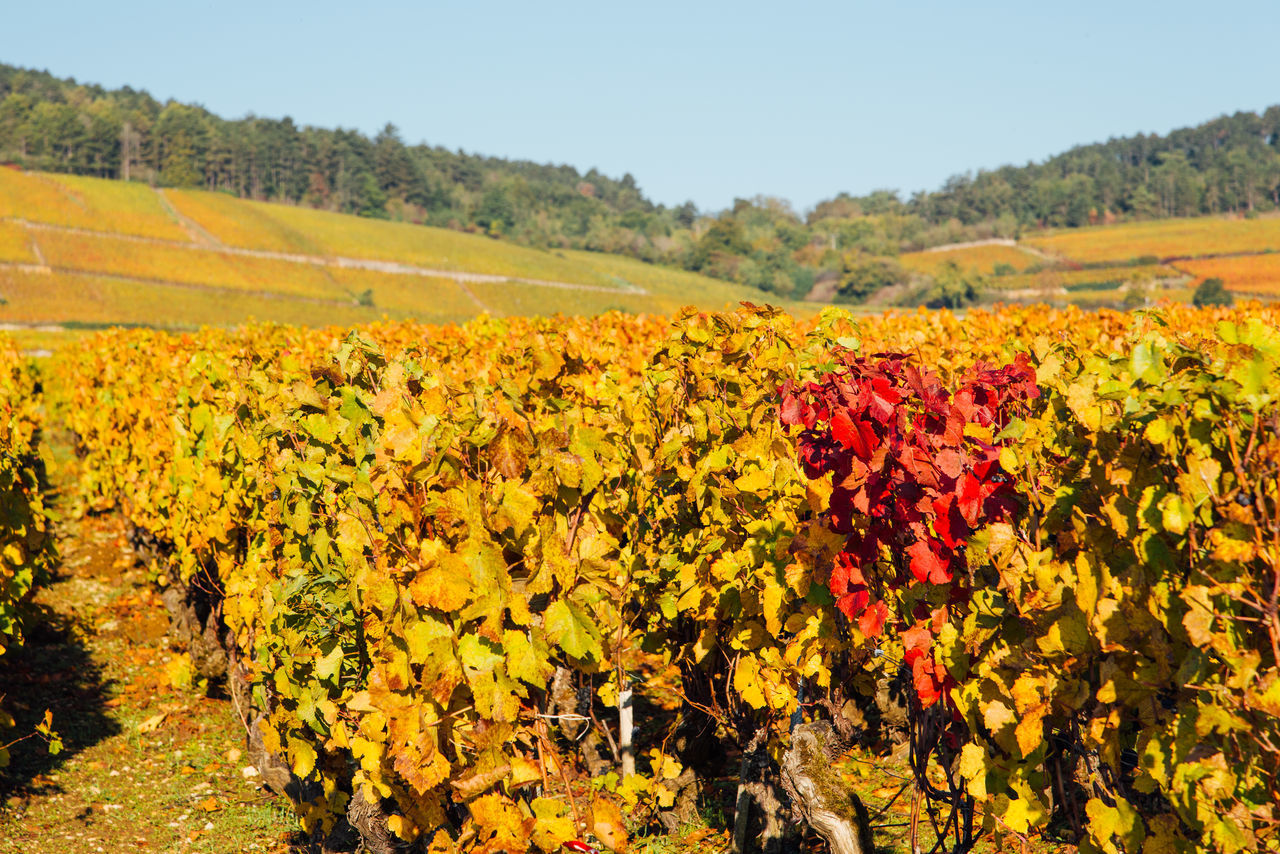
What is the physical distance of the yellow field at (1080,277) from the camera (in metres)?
65.1

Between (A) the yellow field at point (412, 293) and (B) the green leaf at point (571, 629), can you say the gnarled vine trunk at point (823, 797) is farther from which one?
(A) the yellow field at point (412, 293)

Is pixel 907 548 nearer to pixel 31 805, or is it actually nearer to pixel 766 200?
pixel 31 805

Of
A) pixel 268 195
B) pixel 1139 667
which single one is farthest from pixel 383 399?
pixel 268 195

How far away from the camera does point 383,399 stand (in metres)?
2.94

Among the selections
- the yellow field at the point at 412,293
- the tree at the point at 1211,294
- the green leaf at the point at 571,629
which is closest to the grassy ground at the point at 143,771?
the green leaf at the point at 571,629

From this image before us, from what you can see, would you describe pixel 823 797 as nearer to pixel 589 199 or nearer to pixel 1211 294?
pixel 1211 294

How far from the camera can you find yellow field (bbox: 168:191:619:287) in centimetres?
8206

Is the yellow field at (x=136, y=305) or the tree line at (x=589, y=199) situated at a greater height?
the tree line at (x=589, y=199)

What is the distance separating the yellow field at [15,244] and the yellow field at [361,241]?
1484 cm

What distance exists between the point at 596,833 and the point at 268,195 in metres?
130

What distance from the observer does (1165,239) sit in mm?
87812

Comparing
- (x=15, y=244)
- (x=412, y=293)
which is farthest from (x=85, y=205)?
(x=412, y=293)

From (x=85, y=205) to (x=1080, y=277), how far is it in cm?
7934

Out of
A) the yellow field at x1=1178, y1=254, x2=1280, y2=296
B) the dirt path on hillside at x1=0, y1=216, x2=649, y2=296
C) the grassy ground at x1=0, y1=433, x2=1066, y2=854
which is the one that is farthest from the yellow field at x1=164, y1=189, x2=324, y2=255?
the grassy ground at x1=0, y1=433, x2=1066, y2=854
